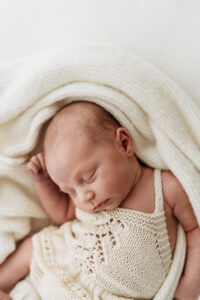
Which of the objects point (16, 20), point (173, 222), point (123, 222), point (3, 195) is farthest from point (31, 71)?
point (173, 222)

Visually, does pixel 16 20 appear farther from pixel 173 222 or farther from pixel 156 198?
pixel 173 222

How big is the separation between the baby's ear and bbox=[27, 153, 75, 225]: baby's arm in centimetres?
31

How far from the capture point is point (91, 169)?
1.13 m

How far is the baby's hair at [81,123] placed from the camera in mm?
1124

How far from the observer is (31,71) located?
3.96 ft

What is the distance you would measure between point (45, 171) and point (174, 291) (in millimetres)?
632

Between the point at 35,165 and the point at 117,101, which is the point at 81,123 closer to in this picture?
the point at 117,101

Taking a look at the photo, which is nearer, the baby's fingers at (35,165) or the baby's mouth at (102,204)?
the baby's mouth at (102,204)

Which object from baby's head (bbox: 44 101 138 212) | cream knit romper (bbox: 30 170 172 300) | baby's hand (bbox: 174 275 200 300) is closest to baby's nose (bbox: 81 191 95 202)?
baby's head (bbox: 44 101 138 212)

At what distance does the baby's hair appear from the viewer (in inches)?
44.3

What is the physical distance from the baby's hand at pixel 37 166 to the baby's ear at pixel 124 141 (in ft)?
1.01

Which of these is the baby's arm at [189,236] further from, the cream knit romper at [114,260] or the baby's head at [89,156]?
the baby's head at [89,156]

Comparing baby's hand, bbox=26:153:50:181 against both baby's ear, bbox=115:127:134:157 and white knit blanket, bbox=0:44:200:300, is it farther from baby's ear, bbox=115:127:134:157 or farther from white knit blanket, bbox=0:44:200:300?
baby's ear, bbox=115:127:134:157

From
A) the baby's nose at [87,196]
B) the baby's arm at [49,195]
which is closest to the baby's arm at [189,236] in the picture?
the baby's nose at [87,196]
